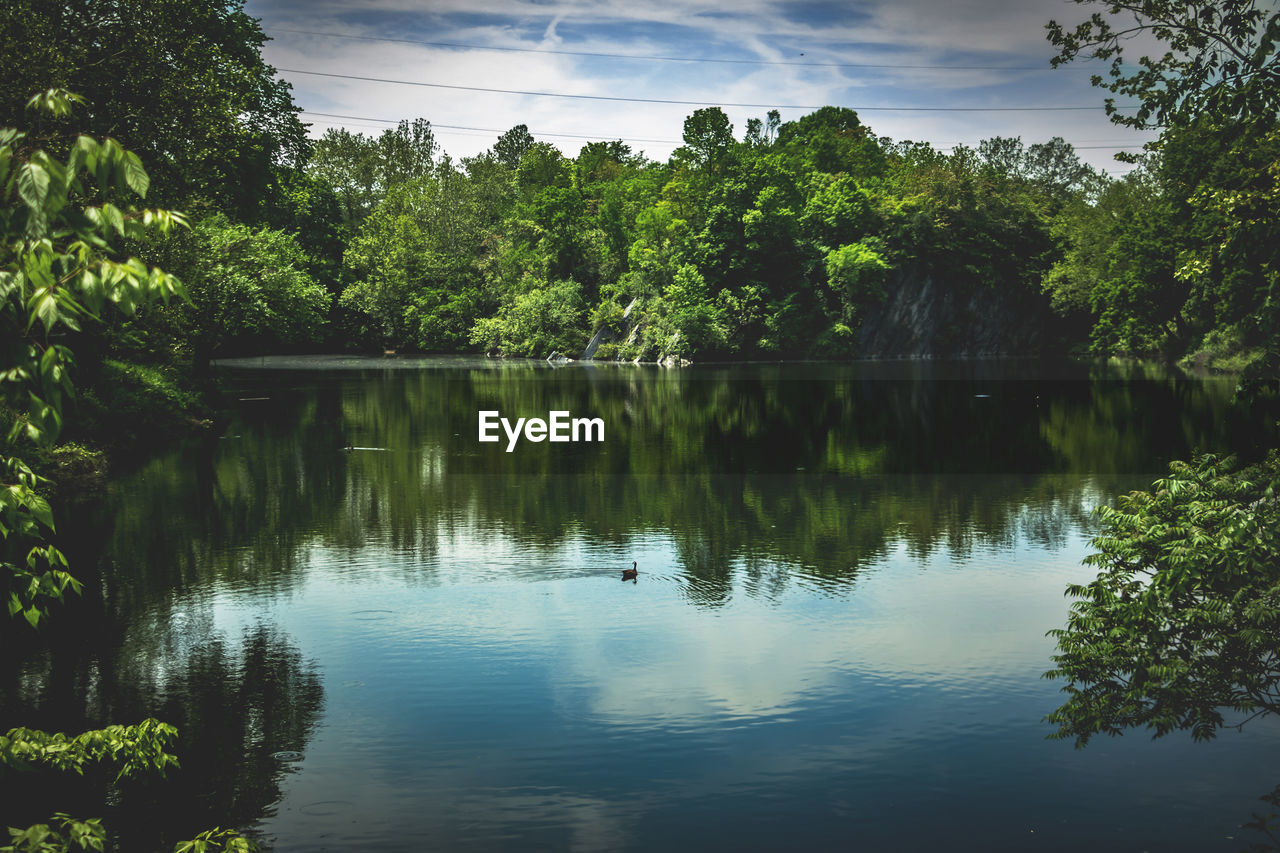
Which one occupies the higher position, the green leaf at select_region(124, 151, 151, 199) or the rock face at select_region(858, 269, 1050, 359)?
the rock face at select_region(858, 269, 1050, 359)

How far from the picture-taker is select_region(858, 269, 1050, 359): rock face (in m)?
105

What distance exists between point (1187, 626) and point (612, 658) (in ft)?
27.5

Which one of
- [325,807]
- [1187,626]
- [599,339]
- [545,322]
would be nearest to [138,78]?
[325,807]

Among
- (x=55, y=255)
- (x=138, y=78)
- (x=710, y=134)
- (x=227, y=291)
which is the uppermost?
(x=710, y=134)

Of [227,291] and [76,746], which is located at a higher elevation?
[227,291]

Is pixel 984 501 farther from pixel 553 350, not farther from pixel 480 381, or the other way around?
pixel 553 350

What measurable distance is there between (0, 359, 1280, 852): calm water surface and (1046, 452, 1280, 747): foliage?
582 mm

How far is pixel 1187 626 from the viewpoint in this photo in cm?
1448

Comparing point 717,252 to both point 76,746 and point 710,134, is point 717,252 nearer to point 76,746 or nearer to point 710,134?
point 710,134

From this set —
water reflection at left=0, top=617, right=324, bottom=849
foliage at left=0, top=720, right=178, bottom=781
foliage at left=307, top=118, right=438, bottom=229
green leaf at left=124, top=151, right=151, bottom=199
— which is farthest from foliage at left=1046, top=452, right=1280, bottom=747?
foliage at left=307, top=118, right=438, bottom=229

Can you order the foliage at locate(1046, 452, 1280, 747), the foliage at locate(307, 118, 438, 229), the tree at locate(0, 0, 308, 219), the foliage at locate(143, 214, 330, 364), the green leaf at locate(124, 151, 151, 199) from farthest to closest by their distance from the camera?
the foliage at locate(307, 118, 438, 229) → the foliage at locate(143, 214, 330, 364) → the tree at locate(0, 0, 308, 219) → the foliage at locate(1046, 452, 1280, 747) → the green leaf at locate(124, 151, 151, 199)

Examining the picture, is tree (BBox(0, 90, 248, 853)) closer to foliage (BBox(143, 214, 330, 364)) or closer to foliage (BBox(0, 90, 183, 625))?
foliage (BBox(0, 90, 183, 625))

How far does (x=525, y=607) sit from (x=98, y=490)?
18.1 m

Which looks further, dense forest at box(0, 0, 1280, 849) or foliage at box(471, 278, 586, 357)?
foliage at box(471, 278, 586, 357)
